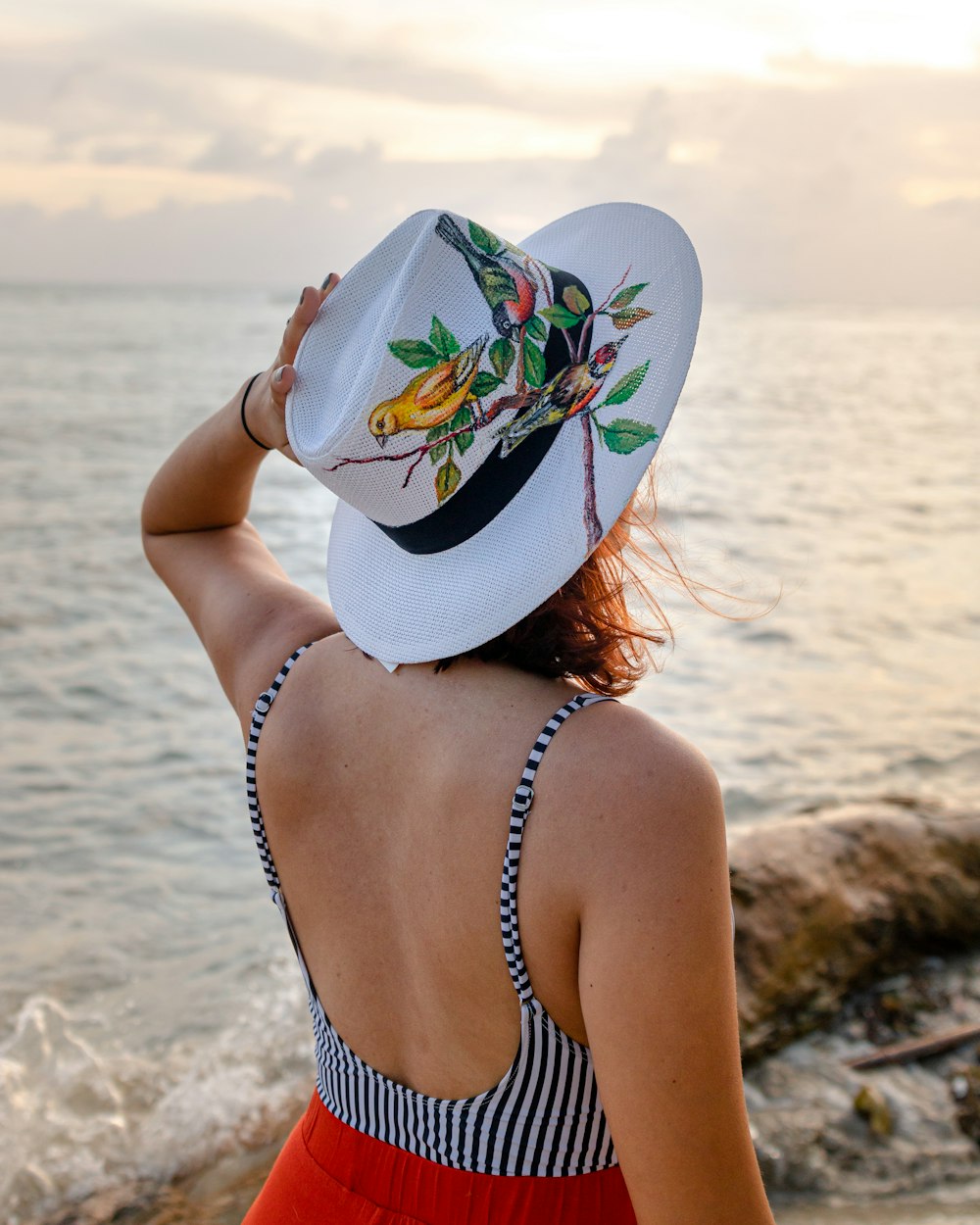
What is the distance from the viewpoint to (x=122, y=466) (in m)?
14.4

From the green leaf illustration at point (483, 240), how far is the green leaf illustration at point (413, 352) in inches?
5.2

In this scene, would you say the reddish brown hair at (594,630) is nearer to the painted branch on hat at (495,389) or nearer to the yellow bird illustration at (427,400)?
the painted branch on hat at (495,389)

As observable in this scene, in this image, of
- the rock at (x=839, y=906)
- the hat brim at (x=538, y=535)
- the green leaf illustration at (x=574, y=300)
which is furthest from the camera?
the rock at (x=839, y=906)

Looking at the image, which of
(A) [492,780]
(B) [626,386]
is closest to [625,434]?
(B) [626,386]

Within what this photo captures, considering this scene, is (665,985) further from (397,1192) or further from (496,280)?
(496,280)

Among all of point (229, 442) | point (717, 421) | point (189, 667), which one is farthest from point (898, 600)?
point (717, 421)

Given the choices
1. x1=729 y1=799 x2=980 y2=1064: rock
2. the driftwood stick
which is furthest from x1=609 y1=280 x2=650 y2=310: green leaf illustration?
the driftwood stick

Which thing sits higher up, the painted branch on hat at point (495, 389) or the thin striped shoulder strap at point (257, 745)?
the painted branch on hat at point (495, 389)

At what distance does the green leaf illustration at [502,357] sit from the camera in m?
1.24

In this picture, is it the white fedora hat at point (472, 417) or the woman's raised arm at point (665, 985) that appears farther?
the white fedora hat at point (472, 417)

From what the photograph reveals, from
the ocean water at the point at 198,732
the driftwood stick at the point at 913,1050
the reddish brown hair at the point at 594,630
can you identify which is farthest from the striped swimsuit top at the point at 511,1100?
the driftwood stick at the point at 913,1050

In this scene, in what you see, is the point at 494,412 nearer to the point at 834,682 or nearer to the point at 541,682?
the point at 541,682

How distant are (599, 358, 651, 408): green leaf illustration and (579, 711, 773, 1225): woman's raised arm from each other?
1.25ft

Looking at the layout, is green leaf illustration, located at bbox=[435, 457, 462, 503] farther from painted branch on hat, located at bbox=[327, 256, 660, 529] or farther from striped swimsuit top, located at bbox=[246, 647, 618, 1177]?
striped swimsuit top, located at bbox=[246, 647, 618, 1177]
